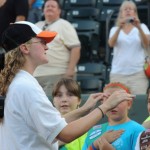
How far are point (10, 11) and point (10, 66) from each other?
4061 mm

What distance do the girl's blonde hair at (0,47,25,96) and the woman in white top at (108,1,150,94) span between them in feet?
13.6

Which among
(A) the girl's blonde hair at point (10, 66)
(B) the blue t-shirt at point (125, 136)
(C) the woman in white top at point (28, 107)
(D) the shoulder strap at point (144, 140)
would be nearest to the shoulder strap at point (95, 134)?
(B) the blue t-shirt at point (125, 136)

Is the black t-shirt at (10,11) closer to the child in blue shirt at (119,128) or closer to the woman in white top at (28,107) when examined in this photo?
the child in blue shirt at (119,128)

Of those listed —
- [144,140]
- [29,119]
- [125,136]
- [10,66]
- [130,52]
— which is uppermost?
[10,66]

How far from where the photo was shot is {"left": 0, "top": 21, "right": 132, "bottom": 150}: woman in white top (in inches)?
137

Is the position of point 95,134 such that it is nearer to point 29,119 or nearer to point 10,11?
point 29,119

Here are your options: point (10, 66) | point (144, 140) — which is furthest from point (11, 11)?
point (144, 140)

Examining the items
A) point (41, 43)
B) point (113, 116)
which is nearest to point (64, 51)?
point (113, 116)

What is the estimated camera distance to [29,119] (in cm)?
351

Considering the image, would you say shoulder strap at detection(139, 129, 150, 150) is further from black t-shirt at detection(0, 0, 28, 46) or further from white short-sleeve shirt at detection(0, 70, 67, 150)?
black t-shirt at detection(0, 0, 28, 46)

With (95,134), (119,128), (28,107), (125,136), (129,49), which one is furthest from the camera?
(129,49)

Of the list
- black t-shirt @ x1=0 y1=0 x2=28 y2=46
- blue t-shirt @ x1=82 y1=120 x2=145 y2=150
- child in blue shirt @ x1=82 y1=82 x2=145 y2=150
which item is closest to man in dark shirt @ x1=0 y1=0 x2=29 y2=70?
black t-shirt @ x1=0 y1=0 x2=28 y2=46

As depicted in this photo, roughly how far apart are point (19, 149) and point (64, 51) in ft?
14.5

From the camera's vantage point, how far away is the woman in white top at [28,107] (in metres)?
3.49
